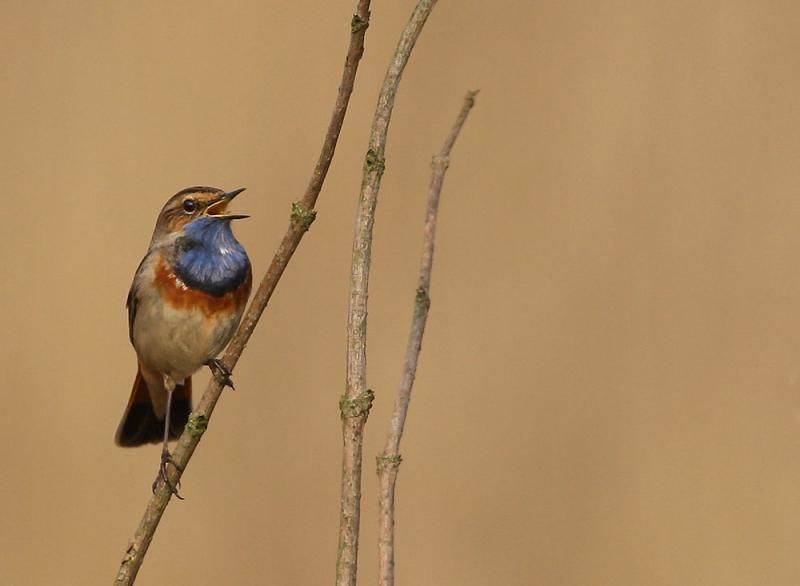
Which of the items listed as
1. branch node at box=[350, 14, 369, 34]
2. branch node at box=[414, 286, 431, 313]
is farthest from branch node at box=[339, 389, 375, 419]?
branch node at box=[350, 14, 369, 34]

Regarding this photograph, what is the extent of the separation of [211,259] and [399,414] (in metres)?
1.51

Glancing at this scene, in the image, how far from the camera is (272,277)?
1824mm

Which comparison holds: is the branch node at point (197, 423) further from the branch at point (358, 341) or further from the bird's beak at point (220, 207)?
the bird's beak at point (220, 207)

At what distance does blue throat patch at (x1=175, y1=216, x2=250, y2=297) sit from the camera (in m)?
3.25

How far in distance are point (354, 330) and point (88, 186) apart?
9.75ft

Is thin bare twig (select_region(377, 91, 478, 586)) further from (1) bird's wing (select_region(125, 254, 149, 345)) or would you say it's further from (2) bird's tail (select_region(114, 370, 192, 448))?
(2) bird's tail (select_region(114, 370, 192, 448))

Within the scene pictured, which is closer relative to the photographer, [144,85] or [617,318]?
[617,318]

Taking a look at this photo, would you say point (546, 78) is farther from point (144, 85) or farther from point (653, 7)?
point (144, 85)

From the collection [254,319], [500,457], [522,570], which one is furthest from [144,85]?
[254,319]

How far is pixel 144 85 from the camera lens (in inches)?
177

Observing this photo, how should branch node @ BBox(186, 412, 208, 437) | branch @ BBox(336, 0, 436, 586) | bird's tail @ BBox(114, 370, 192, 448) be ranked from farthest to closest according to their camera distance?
bird's tail @ BBox(114, 370, 192, 448), branch node @ BBox(186, 412, 208, 437), branch @ BBox(336, 0, 436, 586)

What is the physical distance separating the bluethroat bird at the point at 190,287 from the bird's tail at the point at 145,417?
9.0 inches

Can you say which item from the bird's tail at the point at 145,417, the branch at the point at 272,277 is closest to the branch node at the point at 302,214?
the branch at the point at 272,277

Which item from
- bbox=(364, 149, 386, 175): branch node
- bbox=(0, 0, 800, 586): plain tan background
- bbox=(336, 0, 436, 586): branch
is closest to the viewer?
bbox=(336, 0, 436, 586): branch
